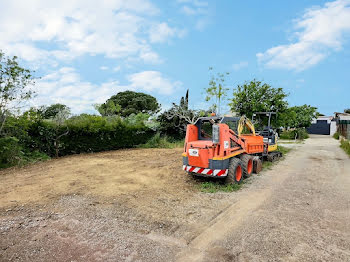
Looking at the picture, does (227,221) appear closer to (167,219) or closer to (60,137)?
(167,219)

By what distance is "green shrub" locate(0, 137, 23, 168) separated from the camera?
862 cm

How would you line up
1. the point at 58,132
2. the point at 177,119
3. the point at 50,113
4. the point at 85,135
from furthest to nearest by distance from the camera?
the point at 50,113
the point at 177,119
the point at 85,135
the point at 58,132

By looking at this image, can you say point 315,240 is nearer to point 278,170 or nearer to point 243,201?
point 243,201

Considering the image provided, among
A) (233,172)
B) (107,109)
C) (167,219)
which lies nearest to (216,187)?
(233,172)

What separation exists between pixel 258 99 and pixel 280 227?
11.9 metres

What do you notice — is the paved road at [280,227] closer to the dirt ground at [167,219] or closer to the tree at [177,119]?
the dirt ground at [167,219]

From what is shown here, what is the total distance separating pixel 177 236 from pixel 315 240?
7.10 feet

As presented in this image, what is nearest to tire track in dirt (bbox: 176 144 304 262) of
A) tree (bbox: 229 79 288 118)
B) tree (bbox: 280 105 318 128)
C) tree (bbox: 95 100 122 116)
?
tree (bbox: 229 79 288 118)

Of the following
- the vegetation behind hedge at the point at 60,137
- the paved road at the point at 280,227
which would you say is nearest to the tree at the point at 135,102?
the vegetation behind hedge at the point at 60,137

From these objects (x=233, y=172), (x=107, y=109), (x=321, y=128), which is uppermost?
(x=107, y=109)

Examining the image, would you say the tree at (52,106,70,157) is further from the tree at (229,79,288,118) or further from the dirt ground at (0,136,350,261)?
the tree at (229,79,288,118)

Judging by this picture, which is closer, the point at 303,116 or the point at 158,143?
the point at 158,143

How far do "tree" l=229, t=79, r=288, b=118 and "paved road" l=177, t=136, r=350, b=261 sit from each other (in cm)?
833

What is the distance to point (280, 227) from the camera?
150 inches
